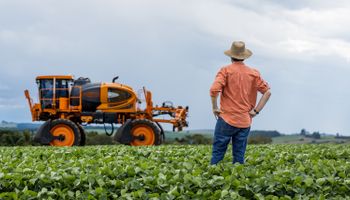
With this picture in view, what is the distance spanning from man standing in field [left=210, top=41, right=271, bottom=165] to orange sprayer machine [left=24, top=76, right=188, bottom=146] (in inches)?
463

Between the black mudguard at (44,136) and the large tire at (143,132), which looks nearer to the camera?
the large tire at (143,132)

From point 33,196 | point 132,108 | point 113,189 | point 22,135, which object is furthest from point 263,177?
point 22,135

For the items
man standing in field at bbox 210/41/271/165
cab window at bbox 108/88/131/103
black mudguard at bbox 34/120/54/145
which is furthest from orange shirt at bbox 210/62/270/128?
cab window at bbox 108/88/131/103

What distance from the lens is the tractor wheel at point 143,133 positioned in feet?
70.6

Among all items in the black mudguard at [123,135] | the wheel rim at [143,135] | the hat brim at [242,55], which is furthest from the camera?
the wheel rim at [143,135]

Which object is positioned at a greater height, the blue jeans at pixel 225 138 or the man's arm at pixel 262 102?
the man's arm at pixel 262 102

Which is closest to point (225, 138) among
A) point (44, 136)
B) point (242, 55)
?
point (242, 55)

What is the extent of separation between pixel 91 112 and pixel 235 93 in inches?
524

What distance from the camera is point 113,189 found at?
7359 millimetres

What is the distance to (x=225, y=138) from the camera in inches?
379

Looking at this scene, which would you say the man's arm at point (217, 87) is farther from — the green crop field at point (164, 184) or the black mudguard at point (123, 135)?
the black mudguard at point (123, 135)

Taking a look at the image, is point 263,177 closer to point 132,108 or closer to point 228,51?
point 228,51

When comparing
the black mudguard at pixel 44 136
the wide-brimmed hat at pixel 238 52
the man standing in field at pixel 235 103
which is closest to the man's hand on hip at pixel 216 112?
the man standing in field at pixel 235 103

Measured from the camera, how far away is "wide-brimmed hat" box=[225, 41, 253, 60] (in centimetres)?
972
